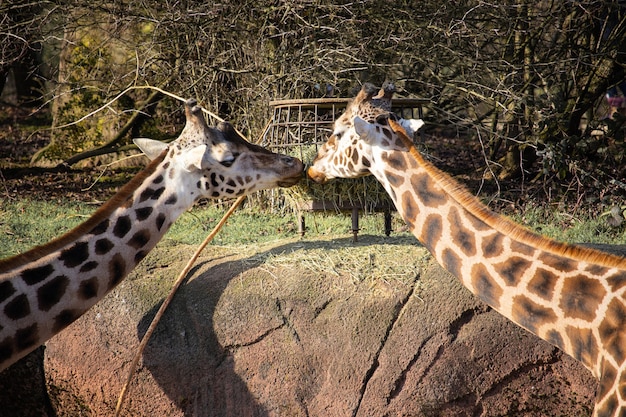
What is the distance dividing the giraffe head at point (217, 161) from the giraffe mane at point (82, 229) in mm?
156

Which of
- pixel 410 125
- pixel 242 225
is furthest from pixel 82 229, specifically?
pixel 242 225

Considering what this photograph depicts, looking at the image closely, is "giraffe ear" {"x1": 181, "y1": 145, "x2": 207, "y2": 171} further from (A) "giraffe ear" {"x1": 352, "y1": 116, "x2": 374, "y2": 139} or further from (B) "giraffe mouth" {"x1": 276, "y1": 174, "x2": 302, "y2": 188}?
(A) "giraffe ear" {"x1": 352, "y1": 116, "x2": 374, "y2": 139}

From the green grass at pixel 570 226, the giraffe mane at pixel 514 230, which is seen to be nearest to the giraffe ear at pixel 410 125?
the giraffe mane at pixel 514 230

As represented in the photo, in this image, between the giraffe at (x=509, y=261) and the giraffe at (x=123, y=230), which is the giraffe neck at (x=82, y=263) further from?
the giraffe at (x=509, y=261)

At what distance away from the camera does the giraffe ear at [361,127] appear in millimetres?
4562

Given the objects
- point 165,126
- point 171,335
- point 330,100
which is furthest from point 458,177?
point 171,335

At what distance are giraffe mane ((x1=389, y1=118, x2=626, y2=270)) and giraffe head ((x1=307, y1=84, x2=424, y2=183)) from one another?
0.21 m

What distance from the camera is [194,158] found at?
459 centimetres

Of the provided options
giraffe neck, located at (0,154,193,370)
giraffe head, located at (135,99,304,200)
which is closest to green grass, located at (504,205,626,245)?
giraffe head, located at (135,99,304,200)

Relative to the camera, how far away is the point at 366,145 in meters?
4.71

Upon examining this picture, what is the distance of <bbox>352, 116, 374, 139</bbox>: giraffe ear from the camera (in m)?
4.56

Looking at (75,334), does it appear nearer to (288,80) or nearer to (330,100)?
(330,100)

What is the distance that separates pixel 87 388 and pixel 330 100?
2391mm

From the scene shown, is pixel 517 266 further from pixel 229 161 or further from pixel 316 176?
pixel 229 161
